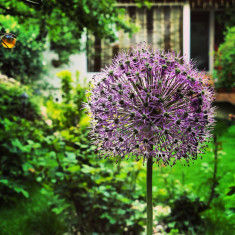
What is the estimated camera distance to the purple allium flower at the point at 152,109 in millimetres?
1603

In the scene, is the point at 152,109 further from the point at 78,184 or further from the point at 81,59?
the point at 81,59

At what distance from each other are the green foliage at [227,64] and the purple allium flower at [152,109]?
29.3 ft

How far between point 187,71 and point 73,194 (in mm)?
2257

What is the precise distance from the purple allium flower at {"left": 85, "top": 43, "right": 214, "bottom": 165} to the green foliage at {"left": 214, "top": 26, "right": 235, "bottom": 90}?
352 inches

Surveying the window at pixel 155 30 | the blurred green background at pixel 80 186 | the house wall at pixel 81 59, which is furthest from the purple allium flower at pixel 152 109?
the window at pixel 155 30

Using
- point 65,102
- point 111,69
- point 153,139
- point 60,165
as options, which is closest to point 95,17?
Answer: point 65,102

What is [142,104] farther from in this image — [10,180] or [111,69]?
[10,180]

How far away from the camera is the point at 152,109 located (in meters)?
1.59

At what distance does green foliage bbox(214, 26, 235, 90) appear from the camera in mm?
10203

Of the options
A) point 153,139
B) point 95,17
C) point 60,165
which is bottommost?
point 60,165

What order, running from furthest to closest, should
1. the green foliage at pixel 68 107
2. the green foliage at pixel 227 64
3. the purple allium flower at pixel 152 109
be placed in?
the green foliage at pixel 227 64 < the green foliage at pixel 68 107 < the purple allium flower at pixel 152 109

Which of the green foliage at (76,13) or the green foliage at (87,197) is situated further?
the green foliage at (76,13)

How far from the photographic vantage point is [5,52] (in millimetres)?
9523

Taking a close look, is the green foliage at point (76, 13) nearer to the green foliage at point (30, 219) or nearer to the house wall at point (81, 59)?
the green foliage at point (30, 219)
